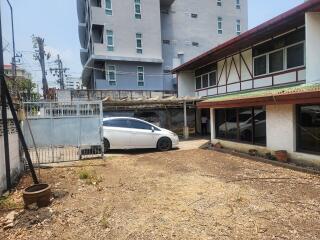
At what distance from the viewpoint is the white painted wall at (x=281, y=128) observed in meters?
9.17

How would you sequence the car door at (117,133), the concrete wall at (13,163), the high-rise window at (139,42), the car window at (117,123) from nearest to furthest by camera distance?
1. the concrete wall at (13,163)
2. the car door at (117,133)
3. the car window at (117,123)
4. the high-rise window at (139,42)

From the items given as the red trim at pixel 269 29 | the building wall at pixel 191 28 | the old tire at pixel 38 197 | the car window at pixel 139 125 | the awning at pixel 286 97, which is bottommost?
the old tire at pixel 38 197

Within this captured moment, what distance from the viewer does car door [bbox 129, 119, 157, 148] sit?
1282cm

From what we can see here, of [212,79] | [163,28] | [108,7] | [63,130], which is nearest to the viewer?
[63,130]

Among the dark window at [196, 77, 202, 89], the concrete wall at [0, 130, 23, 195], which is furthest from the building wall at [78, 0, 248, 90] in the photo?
the concrete wall at [0, 130, 23, 195]

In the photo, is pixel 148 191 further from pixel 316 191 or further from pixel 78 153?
pixel 78 153

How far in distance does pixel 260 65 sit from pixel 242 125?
3.62 metres

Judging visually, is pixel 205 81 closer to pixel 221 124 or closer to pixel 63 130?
pixel 221 124

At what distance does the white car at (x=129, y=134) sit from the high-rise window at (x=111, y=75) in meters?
14.1

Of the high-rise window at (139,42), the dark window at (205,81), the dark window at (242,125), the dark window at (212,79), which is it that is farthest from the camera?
the high-rise window at (139,42)

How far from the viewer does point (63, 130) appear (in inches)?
413

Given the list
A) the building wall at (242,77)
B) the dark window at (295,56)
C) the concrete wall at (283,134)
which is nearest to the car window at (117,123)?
the concrete wall at (283,134)

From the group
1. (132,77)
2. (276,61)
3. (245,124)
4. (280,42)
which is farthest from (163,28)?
(245,124)

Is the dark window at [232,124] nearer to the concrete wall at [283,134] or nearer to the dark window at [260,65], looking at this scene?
the concrete wall at [283,134]
